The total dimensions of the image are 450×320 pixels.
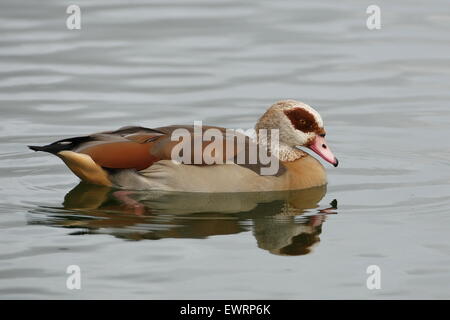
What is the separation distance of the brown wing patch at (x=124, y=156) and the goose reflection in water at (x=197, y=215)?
311 millimetres

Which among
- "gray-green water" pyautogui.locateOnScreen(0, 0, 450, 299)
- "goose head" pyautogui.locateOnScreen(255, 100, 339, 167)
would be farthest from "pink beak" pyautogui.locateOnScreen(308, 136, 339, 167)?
"gray-green water" pyautogui.locateOnScreen(0, 0, 450, 299)

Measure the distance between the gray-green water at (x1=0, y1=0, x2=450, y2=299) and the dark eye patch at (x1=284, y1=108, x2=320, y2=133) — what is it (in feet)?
2.31

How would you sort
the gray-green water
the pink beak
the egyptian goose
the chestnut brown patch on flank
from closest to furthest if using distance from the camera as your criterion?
the gray-green water
the egyptian goose
the chestnut brown patch on flank
the pink beak

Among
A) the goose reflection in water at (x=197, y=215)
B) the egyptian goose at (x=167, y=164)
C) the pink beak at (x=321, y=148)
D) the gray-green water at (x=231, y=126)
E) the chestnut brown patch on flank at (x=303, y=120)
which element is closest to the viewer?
the gray-green water at (x=231, y=126)

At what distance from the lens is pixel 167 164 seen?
43.4 ft

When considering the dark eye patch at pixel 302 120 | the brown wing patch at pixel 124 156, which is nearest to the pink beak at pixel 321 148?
the dark eye patch at pixel 302 120

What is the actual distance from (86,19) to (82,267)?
1040 cm

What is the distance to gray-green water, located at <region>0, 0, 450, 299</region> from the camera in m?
10.6

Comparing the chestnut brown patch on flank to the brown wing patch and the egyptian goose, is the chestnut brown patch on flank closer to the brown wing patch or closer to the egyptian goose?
the egyptian goose

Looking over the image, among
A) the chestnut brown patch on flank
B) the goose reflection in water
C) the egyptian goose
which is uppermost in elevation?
the chestnut brown patch on flank

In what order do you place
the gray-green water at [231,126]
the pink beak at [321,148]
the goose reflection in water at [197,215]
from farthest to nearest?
the pink beak at [321,148] → the goose reflection in water at [197,215] → the gray-green water at [231,126]

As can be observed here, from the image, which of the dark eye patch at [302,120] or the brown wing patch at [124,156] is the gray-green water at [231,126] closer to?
the brown wing patch at [124,156]

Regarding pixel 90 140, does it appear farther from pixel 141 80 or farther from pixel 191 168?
pixel 141 80

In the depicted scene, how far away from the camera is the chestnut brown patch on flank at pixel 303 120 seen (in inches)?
540
